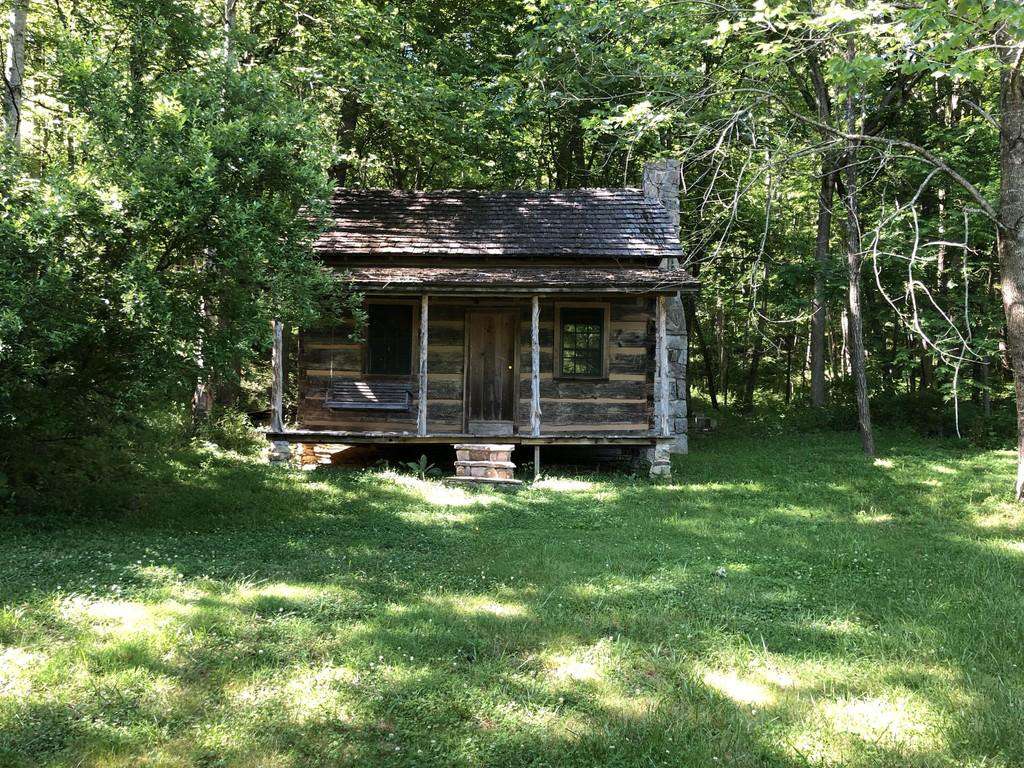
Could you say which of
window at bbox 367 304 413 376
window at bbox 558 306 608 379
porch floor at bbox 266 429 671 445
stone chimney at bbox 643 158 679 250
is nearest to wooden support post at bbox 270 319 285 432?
porch floor at bbox 266 429 671 445

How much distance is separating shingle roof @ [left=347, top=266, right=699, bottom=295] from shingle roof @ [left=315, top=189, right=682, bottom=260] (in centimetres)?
99

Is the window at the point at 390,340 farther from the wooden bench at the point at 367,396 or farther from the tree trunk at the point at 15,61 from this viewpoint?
the tree trunk at the point at 15,61

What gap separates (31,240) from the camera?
22.3ft

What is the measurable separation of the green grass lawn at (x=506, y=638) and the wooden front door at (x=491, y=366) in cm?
562

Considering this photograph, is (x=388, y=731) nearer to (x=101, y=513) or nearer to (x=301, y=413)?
(x=101, y=513)

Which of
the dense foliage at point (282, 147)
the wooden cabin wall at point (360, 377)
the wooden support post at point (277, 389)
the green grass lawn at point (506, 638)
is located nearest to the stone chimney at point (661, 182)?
the dense foliage at point (282, 147)

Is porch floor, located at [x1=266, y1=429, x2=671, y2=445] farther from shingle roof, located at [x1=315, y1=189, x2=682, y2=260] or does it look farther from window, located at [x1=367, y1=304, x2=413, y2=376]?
shingle roof, located at [x1=315, y1=189, x2=682, y2=260]

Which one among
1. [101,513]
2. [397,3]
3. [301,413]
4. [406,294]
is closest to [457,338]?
[406,294]

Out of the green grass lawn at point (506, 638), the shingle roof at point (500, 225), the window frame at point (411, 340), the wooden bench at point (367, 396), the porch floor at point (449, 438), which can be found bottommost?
the green grass lawn at point (506, 638)

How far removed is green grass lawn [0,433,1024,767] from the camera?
369 cm

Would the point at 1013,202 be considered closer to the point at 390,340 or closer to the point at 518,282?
the point at 518,282

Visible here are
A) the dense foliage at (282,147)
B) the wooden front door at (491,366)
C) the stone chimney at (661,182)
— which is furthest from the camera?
the stone chimney at (661,182)

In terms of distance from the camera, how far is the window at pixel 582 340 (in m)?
14.9

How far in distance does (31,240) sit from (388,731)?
5758mm
